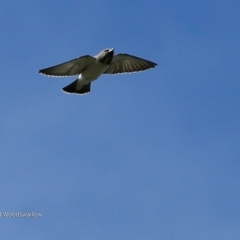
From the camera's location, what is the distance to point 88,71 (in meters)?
19.9

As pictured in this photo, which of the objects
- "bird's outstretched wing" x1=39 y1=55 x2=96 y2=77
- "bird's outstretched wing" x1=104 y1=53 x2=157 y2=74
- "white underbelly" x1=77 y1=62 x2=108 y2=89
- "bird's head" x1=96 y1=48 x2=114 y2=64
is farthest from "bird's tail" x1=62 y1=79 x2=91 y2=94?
"bird's head" x1=96 y1=48 x2=114 y2=64

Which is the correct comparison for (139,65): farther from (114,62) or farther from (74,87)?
(74,87)

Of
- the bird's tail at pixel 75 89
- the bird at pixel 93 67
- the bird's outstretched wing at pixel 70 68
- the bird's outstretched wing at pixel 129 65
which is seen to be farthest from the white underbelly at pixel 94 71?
the bird's outstretched wing at pixel 129 65

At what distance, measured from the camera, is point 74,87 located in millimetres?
20953

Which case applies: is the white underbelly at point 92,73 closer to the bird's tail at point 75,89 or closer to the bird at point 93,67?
the bird at point 93,67

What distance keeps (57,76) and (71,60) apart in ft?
2.48

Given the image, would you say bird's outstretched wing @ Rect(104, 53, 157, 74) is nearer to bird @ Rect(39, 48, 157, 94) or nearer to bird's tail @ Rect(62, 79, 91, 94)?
bird @ Rect(39, 48, 157, 94)

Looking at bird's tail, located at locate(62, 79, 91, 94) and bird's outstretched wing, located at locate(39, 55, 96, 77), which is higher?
bird's outstretched wing, located at locate(39, 55, 96, 77)

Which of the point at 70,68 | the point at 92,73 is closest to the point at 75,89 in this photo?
the point at 70,68

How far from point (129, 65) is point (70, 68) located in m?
2.18

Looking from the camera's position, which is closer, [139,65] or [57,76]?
[57,76]

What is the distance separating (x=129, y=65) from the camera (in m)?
21.3

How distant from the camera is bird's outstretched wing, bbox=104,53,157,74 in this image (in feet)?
69.3

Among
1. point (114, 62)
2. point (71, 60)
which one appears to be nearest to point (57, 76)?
point (71, 60)
